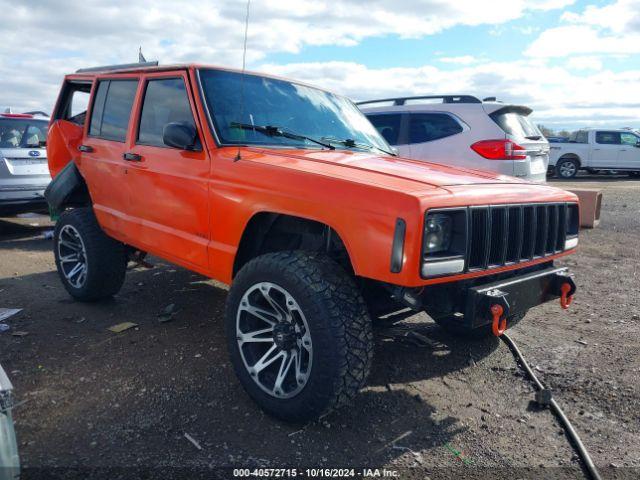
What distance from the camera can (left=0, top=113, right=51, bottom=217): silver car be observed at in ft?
25.2

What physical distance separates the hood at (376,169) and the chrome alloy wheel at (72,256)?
91.9 inches

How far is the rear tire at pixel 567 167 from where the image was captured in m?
19.3

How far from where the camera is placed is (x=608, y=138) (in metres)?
18.7

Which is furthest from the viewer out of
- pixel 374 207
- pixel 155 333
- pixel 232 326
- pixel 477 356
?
pixel 155 333

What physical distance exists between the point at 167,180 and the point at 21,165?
5.36 m

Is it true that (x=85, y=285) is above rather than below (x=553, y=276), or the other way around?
below

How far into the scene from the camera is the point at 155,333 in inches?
166

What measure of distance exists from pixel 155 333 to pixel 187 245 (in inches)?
38.5

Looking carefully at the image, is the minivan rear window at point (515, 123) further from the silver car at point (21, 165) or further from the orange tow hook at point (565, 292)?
the silver car at point (21, 165)

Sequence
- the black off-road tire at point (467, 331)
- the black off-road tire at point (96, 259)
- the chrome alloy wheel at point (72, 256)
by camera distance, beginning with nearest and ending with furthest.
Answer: the black off-road tire at point (467, 331) < the black off-road tire at point (96, 259) < the chrome alloy wheel at point (72, 256)

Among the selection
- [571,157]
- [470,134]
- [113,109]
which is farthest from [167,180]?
[571,157]

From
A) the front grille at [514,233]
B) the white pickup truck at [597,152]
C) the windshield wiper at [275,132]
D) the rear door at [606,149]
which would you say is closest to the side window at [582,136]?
the white pickup truck at [597,152]

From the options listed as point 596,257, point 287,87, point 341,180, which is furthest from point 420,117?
point 341,180

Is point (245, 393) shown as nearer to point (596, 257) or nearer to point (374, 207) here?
point (374, 207)
